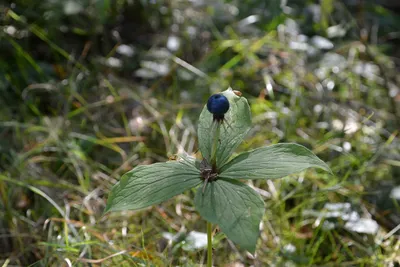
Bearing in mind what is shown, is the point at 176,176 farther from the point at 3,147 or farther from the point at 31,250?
the point at 3,147

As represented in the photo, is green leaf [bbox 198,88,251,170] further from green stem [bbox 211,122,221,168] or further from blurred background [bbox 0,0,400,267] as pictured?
blurred background [bbox 0,0,400,267]

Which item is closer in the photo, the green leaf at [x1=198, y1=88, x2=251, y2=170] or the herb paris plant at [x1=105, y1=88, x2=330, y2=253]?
the herb paris plant at [x1=105, y1=88, x2=330, y2=253]

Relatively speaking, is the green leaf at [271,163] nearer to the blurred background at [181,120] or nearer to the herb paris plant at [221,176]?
the herb paris plant at [221,176]

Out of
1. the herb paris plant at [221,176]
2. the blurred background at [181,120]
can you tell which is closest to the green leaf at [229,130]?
the herb paris plant at [221,176]

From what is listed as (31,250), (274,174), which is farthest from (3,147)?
(274,174)

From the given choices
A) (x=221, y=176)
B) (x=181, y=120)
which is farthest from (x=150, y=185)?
(x=181, y=120)

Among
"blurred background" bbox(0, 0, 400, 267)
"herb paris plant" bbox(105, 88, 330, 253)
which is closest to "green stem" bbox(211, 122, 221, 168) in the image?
"herb paris plant" bbox(105, 88, 330, 253)
